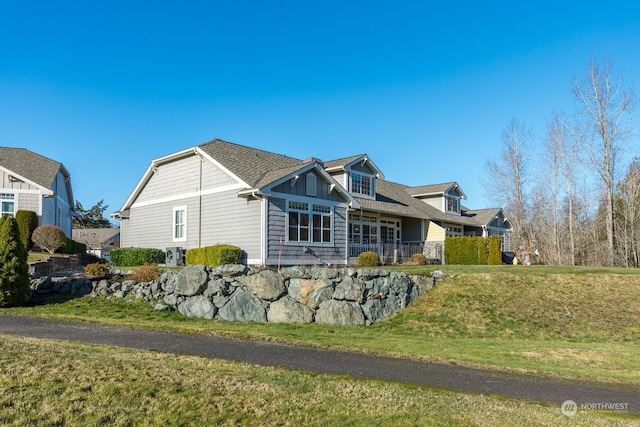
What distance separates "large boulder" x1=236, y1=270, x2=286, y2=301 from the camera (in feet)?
49.1

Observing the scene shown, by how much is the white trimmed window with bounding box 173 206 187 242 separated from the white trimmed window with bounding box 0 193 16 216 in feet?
31.2

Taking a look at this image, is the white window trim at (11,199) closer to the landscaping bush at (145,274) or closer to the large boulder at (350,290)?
the landscaping bush at (145,274)

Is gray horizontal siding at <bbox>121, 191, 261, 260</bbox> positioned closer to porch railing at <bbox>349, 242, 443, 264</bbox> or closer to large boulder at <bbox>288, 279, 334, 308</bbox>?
large boulder at <bbox>288, 279, 334, 308</bbox>

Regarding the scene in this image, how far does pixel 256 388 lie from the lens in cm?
565

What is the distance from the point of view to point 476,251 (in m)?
24.2

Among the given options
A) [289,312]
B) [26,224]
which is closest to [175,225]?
[26,224]

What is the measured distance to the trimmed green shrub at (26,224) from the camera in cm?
2183

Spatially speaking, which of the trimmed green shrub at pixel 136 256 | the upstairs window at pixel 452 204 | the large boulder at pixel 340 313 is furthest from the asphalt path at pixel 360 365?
the upstairs window at pixel 452 204

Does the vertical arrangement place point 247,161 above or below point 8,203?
above

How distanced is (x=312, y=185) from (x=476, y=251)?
9.96 m

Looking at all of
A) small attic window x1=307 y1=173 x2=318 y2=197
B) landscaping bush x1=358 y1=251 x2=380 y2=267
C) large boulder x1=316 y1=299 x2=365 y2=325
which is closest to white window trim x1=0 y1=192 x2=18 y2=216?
small attic window x1=307 y1=173 x2=318 y2=197

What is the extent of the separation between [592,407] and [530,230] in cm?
3914

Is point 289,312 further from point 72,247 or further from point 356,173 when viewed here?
point 72,247

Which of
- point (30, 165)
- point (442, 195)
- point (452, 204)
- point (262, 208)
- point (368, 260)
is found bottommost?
point (368, 260)
